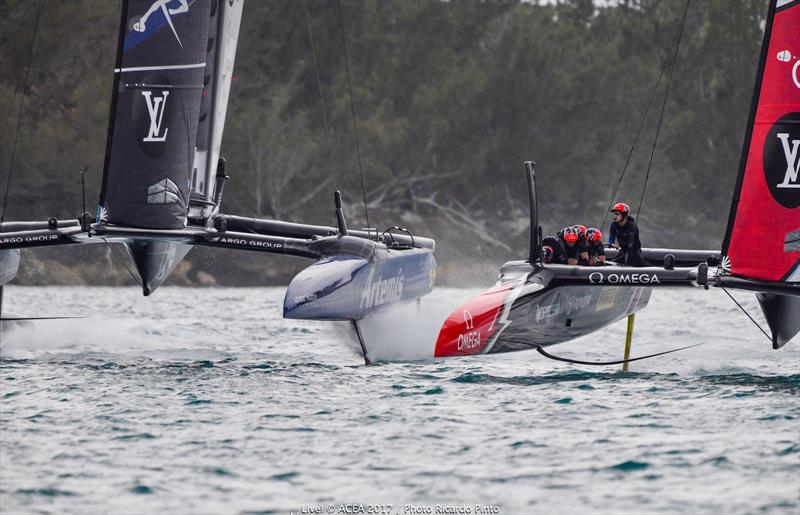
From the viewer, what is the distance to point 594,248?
9.78m

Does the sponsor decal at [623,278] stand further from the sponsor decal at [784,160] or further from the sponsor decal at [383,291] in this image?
the sponsor decal at [383,291]

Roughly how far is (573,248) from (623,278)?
784mm

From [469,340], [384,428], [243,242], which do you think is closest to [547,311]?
[469,340]

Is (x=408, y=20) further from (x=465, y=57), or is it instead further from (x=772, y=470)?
(x=772, y=470)

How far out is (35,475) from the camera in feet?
19.2

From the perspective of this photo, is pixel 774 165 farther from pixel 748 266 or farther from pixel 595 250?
pixel 595 250

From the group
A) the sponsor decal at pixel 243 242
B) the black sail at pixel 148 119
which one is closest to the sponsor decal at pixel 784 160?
the sponsor decal at pixel 243 242

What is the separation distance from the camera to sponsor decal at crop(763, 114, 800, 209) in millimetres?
8492

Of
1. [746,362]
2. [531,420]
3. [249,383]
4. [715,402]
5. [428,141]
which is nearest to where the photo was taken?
[531,420]

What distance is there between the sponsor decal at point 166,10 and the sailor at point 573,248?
3.45 metres

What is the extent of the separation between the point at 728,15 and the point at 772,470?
92.8ft

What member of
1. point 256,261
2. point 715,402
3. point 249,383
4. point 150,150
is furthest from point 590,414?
point 256,261

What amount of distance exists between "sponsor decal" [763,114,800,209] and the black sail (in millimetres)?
4617

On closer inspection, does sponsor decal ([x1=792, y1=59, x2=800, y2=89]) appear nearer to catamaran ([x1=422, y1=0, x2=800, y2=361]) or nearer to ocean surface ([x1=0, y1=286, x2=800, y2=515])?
catamaran ([x1=422, y1=0, x2=800, y2=361])
